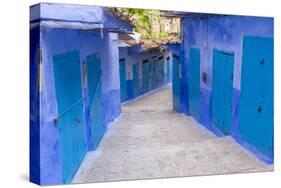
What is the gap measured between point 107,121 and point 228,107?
4.75ft

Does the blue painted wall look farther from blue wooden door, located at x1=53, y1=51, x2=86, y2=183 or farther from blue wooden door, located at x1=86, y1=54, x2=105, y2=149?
blue wooden door, located at x1=86, y1=54, x2=105, y2=149

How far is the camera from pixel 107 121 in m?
4.59

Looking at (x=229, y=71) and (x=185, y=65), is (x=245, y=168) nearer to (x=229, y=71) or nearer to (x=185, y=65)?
(x=229, y=71)

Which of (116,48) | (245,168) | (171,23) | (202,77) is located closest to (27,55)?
(116,48)

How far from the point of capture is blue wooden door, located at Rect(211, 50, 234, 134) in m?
4.50

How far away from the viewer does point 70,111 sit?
12.3 feet

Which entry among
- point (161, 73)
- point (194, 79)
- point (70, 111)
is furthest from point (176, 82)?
point (70, 111)

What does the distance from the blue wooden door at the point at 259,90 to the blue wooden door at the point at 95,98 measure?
164 cm

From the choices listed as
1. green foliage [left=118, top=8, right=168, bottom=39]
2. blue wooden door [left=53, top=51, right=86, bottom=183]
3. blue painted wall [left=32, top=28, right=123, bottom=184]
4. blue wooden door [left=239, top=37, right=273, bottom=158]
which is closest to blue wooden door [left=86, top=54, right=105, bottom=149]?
blue wooden door [left=53, top=51, right=86, bottom=183]

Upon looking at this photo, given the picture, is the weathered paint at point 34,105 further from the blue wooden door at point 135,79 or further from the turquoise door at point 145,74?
the turquoise door at point 145,74

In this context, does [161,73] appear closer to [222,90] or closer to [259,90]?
[222,90]

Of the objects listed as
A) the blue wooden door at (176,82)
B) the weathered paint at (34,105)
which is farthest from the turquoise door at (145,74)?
the weathered paint at (34,105)

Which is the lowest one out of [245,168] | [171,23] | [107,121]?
[245,168]

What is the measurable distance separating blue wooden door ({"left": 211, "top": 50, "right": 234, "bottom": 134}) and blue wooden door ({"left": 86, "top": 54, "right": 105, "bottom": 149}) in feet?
4.49
